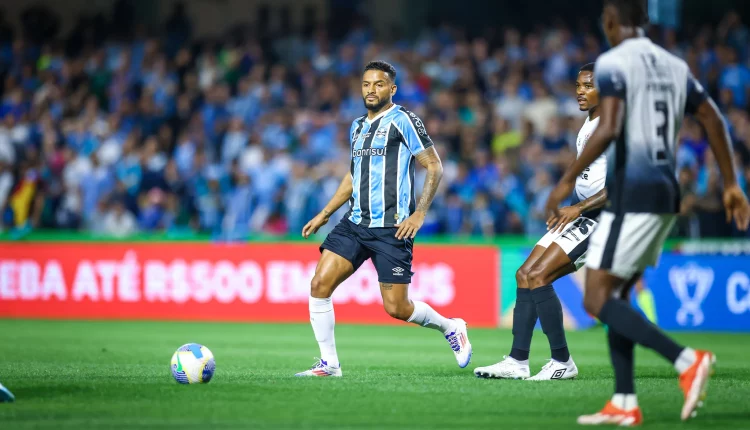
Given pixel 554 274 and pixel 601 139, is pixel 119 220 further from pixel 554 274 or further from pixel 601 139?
pixel 601 139

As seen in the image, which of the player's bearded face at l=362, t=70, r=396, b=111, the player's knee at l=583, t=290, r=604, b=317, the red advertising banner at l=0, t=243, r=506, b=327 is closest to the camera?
the player's knee at l=583, t=290, r=604, b=317

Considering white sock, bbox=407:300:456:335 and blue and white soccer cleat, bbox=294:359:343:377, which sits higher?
white sock, bbox=407:300:456:335

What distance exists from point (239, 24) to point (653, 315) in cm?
1338

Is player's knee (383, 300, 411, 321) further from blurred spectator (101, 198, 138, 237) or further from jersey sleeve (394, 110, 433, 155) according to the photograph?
blurred spectator (101, 198, 138, 237)

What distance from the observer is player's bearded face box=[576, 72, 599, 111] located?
9.26m

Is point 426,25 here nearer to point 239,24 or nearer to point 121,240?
point 239,24

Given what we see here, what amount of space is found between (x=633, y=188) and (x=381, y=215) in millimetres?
3015

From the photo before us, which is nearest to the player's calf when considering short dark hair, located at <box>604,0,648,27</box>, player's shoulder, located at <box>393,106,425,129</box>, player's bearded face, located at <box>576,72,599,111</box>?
player's shoulder, located at <box>393,106,425,129</box>

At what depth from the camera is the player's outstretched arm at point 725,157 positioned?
6824 millimetres

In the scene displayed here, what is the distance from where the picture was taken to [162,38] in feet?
84.0

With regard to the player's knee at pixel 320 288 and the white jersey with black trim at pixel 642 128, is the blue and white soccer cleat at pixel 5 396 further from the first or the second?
the white jersey with black trim at pixel 642 128

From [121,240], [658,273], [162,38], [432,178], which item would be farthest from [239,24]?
[432,178]

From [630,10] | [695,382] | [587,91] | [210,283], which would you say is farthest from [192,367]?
[210,283]

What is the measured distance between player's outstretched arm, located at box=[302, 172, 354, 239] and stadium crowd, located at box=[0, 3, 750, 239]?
8.14m
